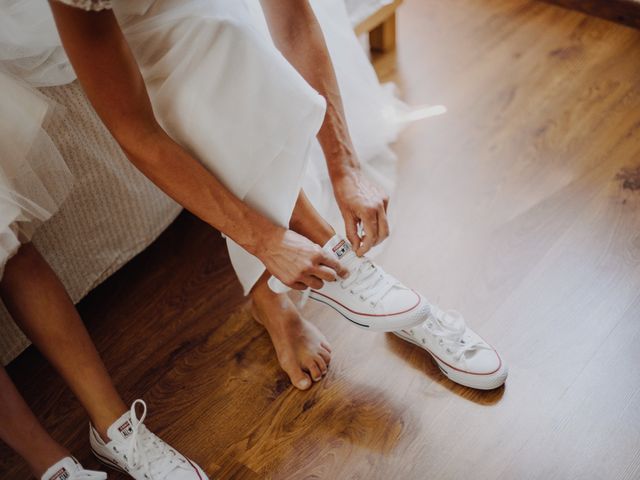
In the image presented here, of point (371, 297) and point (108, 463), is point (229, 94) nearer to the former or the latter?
point (371, 297)

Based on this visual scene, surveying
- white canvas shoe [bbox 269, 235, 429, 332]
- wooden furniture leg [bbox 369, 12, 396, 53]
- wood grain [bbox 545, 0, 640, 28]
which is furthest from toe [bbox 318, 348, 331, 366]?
wood grain [bbox 545, 0, 640, 28]

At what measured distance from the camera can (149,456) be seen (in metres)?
1.01

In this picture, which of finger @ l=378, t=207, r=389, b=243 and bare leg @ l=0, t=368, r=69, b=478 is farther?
finger @ l=378, t=207, r=389, b=243

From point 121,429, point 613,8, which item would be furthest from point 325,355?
point 613,8

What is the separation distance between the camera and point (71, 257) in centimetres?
119

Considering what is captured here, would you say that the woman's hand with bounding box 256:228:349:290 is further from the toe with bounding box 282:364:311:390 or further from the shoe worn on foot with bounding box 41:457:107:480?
the shoe worn on foot with bounding box 41:457:107:480

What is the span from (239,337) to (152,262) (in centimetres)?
29

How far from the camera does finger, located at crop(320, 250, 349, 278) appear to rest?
38.6 inches

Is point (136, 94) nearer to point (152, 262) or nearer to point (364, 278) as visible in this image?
point (364, 278)

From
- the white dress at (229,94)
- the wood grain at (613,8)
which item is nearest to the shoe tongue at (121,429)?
the white dress at (229,94)

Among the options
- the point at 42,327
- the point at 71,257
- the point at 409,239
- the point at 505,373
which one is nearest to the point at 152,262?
the point at 71,257

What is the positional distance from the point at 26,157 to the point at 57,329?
26cm

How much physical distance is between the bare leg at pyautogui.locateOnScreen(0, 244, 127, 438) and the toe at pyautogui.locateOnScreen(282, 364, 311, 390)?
0.28 meters

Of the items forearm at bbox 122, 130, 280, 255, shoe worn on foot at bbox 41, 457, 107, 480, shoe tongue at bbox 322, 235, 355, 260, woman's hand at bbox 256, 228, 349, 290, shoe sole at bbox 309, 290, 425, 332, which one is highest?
forearm at bbox 122, 130, 280, 255
